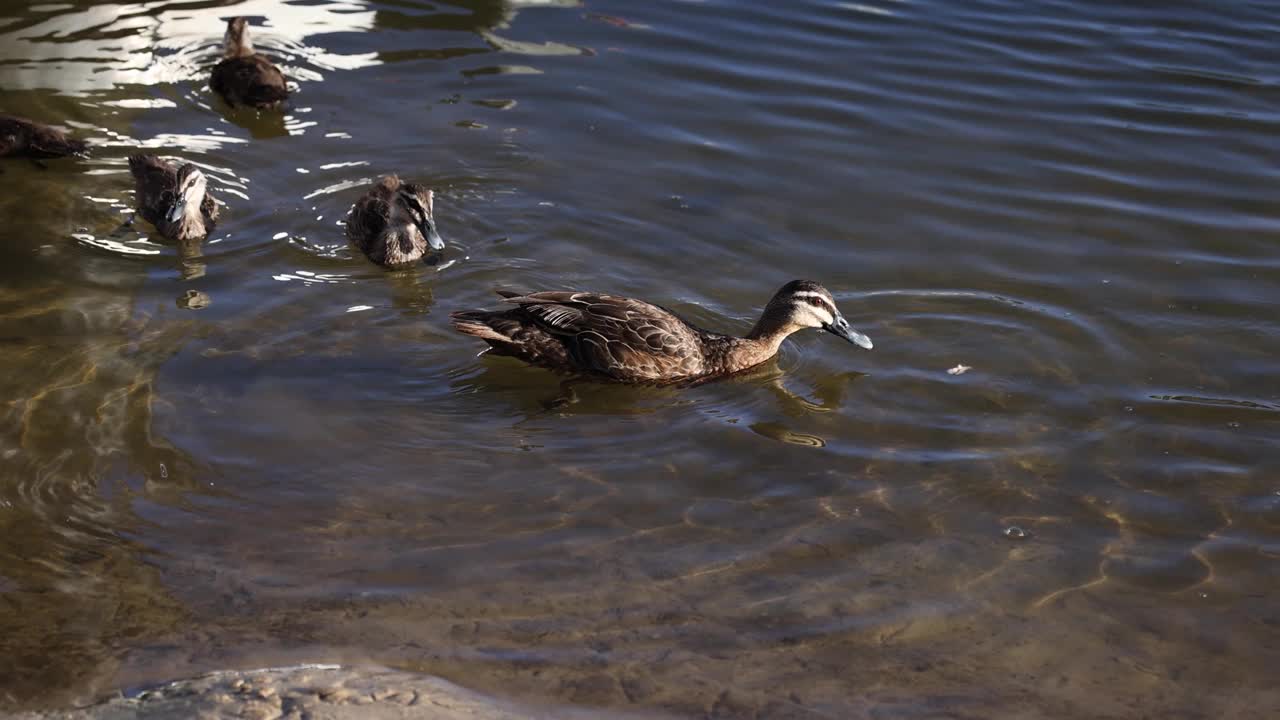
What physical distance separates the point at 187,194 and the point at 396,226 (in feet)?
4.97

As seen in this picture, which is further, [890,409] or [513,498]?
[890,409]

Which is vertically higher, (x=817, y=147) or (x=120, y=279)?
(x=817, y=147)

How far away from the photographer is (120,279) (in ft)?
31.2

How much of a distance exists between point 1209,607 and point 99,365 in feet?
20.7

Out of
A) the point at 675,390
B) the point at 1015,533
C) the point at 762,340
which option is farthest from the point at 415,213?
the point at 1015,533

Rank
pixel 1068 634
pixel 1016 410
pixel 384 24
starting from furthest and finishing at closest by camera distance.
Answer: pixel 384 24 → pixel 1016 410 → pixel 1068 634

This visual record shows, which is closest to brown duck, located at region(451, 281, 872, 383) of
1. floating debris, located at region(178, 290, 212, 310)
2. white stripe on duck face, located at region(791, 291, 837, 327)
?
white stripe on duck face, located at region(791, 291, 837, 327)

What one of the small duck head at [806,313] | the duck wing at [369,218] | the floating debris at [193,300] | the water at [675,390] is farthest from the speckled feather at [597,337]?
the floating debris at [193,300]

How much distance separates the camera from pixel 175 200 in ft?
32.1

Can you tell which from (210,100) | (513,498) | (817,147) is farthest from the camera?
(210,100)

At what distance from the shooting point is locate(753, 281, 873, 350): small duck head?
8.79 meters

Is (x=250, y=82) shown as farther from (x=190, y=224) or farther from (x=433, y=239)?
(x=433, y=239)

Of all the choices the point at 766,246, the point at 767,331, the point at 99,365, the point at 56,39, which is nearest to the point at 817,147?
the point at 766,246

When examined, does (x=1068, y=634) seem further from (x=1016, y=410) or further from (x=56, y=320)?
(x=56, y=320)
